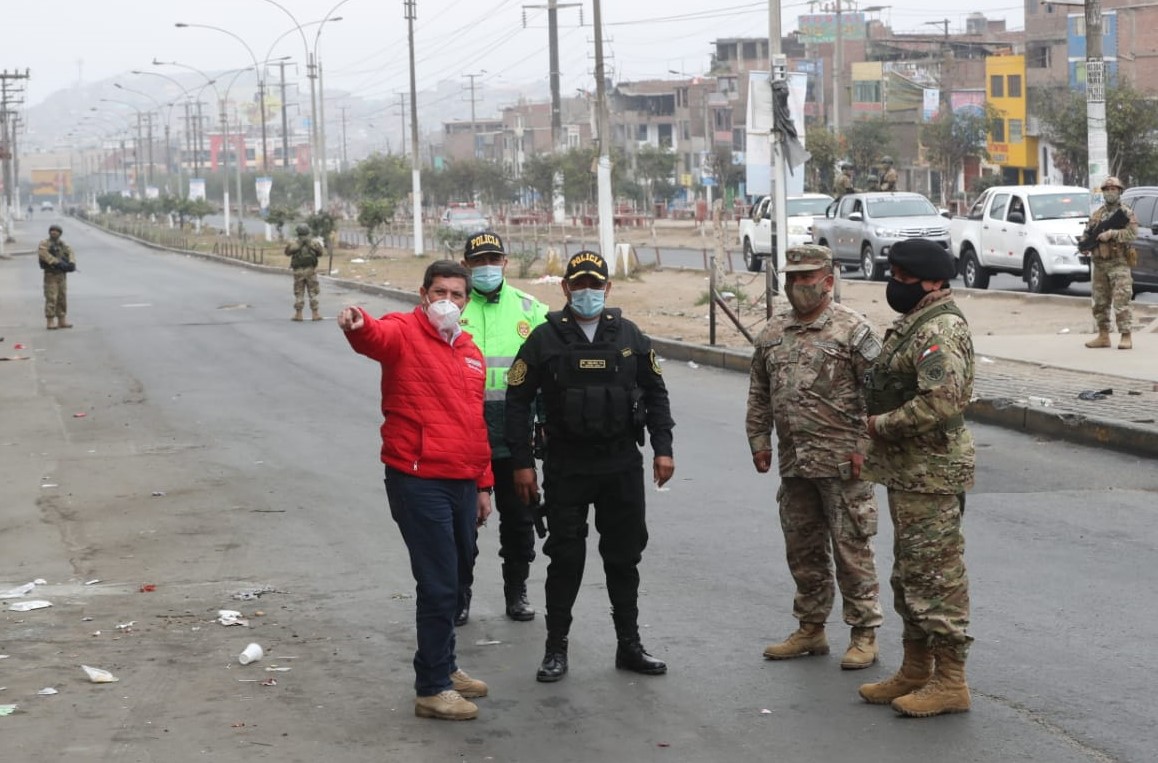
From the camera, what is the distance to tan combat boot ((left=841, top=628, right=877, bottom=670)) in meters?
6.62

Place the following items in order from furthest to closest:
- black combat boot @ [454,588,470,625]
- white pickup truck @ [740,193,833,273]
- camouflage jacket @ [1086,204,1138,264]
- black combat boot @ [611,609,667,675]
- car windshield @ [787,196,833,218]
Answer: car windshield @ [787,196,833,218] → white pickup truck @ [740,193,833,273] → camouflage jacket @ [1086,204,1138,264] → black combat boot @ [454,588,470,625] → black combat boot @ [611,609,667,675]

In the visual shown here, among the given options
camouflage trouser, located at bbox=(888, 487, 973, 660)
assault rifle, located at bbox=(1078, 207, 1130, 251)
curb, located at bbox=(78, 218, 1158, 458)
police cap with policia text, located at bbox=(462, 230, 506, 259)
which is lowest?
curb, located at bbox=(78, 218, 1158, 458)

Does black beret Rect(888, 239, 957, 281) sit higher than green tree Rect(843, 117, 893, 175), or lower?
lower

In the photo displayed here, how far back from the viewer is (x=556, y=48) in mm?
72625

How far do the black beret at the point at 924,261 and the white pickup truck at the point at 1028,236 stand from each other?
21.0 meters

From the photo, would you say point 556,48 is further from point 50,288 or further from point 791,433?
point 791,433

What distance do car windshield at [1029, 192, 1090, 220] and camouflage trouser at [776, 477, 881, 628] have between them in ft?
71.1

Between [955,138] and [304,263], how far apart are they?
157 feet

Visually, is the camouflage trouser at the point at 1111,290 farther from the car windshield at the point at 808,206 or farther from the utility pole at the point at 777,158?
the car windshield at the point at 808,206

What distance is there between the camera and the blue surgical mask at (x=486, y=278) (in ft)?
23.9

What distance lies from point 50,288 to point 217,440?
14661mm

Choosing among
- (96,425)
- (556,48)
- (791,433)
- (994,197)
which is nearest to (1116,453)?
(791,433)

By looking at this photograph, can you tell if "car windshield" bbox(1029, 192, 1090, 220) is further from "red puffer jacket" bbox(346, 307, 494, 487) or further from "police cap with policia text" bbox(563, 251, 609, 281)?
"red puffer jacket" bbox(346, 307, 494, 487)

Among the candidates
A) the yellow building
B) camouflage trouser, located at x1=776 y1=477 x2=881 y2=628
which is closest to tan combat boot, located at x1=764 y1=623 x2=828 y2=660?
camouflage trouser, located at x1=776 y1=477 x2=881 y2=628
